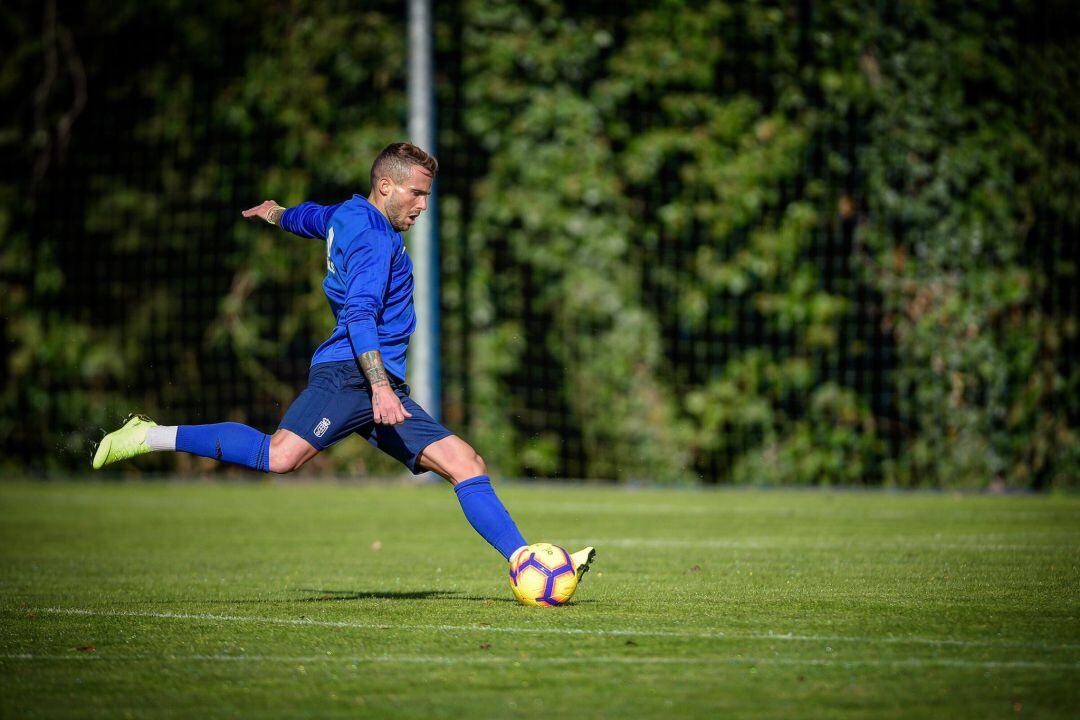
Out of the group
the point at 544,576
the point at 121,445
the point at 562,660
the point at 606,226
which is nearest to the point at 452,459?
the point at 544,576

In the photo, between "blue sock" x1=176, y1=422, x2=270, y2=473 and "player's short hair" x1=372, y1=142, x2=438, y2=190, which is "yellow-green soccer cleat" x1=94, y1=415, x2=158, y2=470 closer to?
"blue sock" x1=176, y1=422, x2=270, y2=473

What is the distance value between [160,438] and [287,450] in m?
0.54

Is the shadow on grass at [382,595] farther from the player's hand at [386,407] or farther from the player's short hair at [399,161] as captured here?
the player's short hair at [399,161]

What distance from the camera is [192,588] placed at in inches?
265

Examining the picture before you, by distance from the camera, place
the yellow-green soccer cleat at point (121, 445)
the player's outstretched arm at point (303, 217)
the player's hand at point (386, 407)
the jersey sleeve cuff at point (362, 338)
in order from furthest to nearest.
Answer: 1. the player's outstretched arm at point (303, 217)
2. the yellow-green soccer cleat at point (121, 445)
3. the jersey sleeve cuff at point (362, 338)
4. the player's hand at point (386, 407)

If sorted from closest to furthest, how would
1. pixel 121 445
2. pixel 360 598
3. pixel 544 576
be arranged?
pixel 544 576 < pixel 121 445 < pixel 360 598

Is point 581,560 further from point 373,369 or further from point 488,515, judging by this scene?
point 373,369

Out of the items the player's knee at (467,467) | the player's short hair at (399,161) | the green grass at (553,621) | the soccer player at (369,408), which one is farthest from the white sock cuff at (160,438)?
the player's short hair at (399,161)

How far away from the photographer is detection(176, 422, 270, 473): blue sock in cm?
606

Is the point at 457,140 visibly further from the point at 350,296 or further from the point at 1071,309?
the point at 350,296

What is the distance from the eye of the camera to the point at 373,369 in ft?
→ 18.7

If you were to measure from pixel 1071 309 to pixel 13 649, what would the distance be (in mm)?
11095

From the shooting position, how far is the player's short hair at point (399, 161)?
610 cm

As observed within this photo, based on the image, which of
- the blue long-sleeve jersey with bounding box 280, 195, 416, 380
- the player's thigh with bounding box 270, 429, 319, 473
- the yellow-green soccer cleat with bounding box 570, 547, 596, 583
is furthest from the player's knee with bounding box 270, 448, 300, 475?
the yellow-green soccer cleat with bounding box 570, 547, 596, 583
